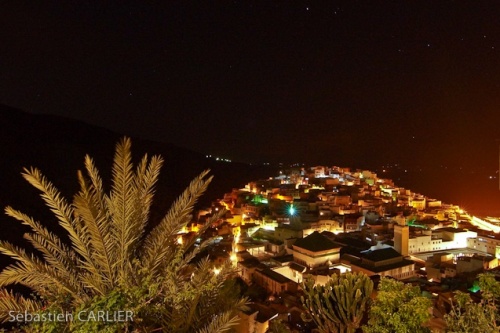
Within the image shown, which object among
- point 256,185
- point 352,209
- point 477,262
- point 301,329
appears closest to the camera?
point 301,329

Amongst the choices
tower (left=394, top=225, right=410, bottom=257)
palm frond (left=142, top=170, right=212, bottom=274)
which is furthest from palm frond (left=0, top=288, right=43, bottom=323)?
tower (left=394, top=225, right=410, bottom=257)

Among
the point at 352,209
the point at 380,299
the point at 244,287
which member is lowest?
the point at 244,287

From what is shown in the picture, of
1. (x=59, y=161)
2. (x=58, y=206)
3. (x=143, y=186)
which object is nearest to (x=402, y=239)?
(x=143, y=186)

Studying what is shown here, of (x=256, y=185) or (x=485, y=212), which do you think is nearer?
(x=256, y=185)

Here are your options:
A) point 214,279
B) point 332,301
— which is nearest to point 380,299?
point 332,301

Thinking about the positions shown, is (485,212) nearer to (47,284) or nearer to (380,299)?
(380,299)

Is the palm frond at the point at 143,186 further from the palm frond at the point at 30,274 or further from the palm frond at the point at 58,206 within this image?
the palm frond at the point at 30,274
